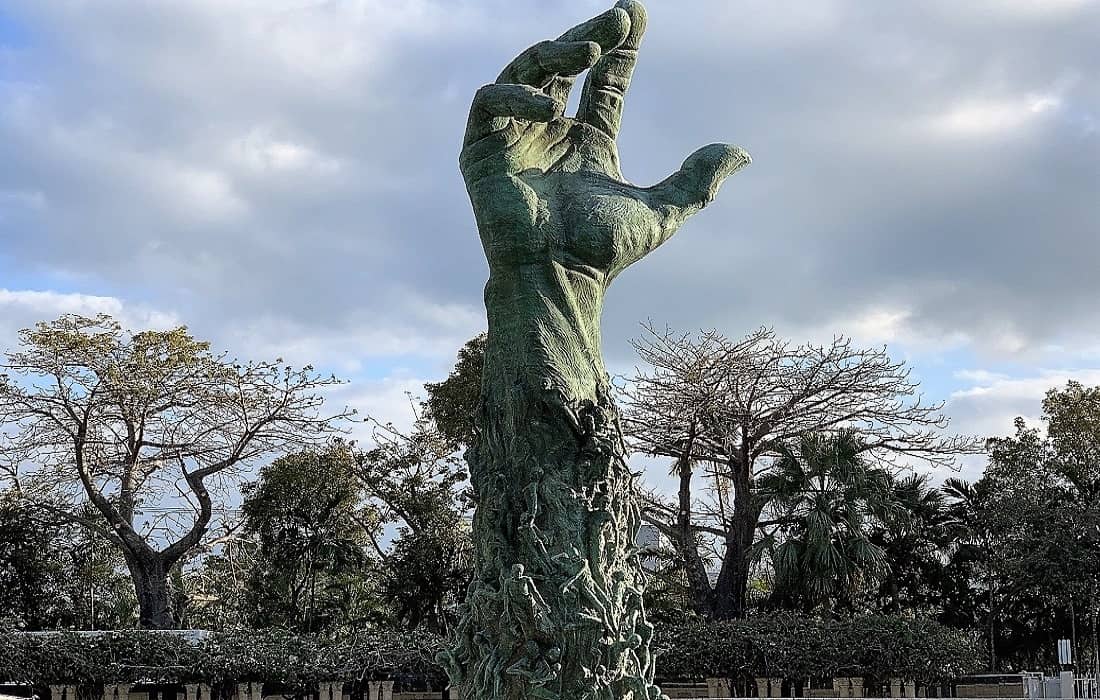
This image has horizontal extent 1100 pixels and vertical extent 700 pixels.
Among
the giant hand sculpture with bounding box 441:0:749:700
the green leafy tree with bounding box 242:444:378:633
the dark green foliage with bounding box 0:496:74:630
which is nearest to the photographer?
the giant hand sculpture with bounding box 441:0:749:700

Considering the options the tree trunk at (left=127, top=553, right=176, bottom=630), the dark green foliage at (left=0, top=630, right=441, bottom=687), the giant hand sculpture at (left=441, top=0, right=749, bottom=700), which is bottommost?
the dark green foliage at (left=0, top=630, right=441, bottom=687)

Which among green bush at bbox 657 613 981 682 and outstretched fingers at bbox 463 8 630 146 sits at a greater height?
outstretched fingers at bbox 463 8 630 146

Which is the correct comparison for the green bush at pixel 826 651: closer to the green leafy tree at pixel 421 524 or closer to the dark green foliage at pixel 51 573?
the green leafy tree at pixel 421 524

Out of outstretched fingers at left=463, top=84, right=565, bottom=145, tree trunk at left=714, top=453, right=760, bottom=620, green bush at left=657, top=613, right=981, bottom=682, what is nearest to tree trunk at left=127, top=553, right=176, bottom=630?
green bush at left=657, top=613, right=981, bottom=682

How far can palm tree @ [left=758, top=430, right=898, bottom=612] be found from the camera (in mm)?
18125

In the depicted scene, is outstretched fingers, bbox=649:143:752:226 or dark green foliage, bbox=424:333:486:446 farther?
dark green foliage, bbox=424:333:486:446

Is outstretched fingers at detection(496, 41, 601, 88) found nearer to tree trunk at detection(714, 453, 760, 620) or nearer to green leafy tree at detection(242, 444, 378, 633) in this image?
tree trunk at detection(714, 453, 760, 620)

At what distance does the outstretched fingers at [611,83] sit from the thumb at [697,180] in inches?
14.1

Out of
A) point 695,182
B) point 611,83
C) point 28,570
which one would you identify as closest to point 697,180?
point 695,182

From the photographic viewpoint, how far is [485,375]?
489 centimetres

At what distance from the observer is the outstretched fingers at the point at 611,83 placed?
17.3ft

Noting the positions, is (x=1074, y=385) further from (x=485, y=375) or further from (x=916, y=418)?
(x=485, y=375)

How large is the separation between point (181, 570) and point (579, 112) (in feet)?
77.4

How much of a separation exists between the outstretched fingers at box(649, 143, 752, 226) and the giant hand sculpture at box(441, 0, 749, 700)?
16 mm
